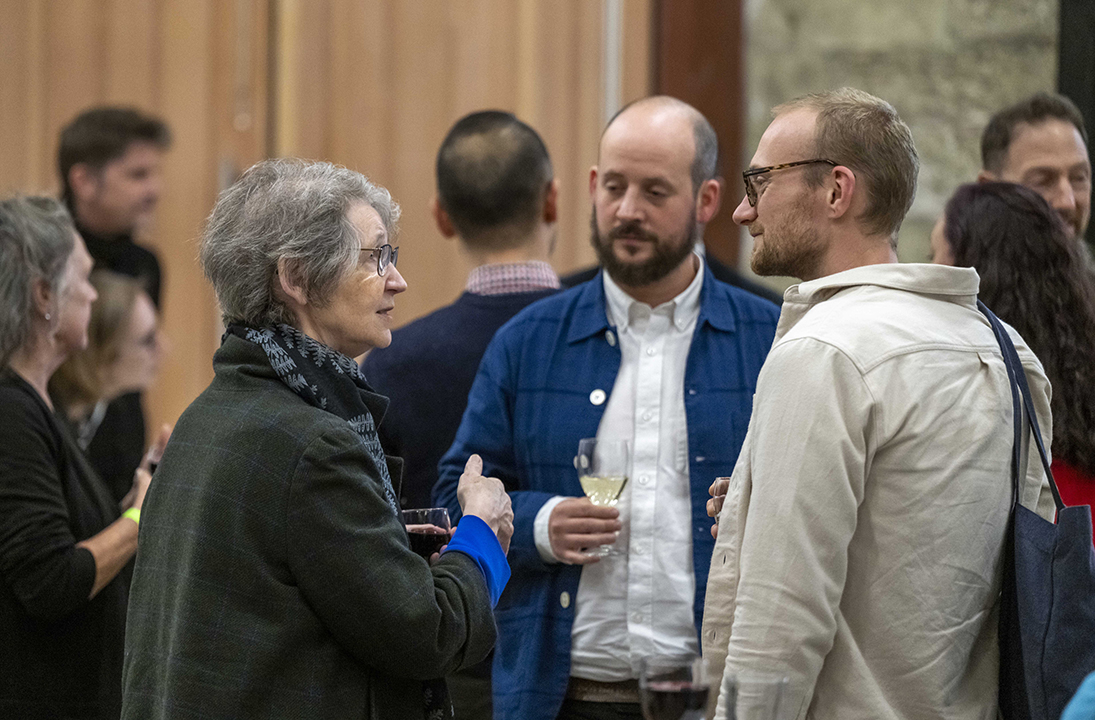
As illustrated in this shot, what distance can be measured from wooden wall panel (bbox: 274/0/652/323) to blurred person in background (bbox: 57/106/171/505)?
545mm

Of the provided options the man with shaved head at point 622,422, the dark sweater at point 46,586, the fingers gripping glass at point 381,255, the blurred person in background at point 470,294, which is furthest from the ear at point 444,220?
the fingers gripping glass at point 381,255

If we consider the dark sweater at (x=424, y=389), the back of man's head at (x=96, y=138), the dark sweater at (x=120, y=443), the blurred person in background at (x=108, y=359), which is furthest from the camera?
the back of man's head at (x=96, y=138)

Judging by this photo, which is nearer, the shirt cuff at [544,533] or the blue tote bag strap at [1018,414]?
the blue tote bag strap at [1018,414]

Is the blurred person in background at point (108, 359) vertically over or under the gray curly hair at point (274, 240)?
under

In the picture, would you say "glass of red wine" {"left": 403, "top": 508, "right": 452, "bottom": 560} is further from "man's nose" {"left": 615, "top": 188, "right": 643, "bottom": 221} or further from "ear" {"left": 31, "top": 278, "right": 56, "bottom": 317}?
"ear" {"left": 31, "top": 278, "right": 56, "bottom": 317}

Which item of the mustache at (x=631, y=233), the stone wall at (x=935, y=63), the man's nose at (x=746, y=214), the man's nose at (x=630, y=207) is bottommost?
the mustache at (x=631, y=233)

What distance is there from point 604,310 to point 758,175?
659 millimetres

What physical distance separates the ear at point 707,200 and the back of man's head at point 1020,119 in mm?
886

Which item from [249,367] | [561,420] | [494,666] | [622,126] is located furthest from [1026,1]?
[249,367]

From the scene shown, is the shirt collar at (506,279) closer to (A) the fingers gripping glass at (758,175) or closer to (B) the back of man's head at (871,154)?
(A) the fingers gripping glass at (758,175)

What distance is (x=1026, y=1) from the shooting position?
13.3ft

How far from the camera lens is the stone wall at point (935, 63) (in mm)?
4078

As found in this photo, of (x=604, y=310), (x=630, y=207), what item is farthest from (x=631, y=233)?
(x=604, y=310)

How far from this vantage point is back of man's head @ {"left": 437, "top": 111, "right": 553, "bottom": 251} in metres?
2.78
